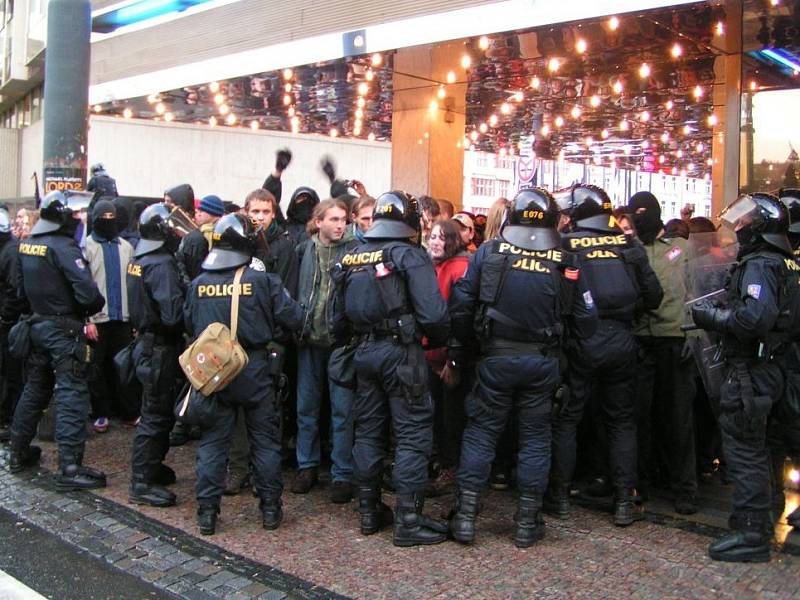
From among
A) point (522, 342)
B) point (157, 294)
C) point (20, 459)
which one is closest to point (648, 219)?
point (522, 342)

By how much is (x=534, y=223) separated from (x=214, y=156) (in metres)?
16.1

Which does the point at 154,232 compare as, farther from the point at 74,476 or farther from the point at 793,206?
the point at 793,206

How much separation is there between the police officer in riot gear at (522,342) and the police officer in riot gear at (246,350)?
1.17 metres

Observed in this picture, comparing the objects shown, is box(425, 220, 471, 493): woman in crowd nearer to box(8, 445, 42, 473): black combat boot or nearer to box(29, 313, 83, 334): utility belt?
box(29, 313, 83, 334): utility belt

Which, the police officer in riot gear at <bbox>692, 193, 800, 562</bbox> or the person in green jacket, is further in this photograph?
the person in green jacket

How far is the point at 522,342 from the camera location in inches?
192

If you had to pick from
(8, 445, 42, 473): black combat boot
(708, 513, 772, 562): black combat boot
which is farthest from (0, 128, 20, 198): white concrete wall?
(708, 513, 772, 562): black combat boot

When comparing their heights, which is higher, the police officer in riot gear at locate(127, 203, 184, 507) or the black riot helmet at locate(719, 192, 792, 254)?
the black riot helmet at locate(719, 192, 792, 254)

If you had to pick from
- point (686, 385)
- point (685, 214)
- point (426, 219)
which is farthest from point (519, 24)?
point (685, 214)

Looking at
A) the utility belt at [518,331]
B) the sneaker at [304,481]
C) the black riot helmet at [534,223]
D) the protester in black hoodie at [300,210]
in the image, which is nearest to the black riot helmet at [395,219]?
the black riot helmet at [534,223]

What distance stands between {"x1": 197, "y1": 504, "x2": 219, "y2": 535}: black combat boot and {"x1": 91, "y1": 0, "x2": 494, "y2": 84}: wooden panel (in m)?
5.19

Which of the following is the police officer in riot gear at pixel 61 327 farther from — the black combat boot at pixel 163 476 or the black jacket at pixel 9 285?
the black jacket at pixel 9 285

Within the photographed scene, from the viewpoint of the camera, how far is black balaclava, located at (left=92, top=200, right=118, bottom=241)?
683 centimetres

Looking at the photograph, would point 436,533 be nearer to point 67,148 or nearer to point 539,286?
point 539,286
